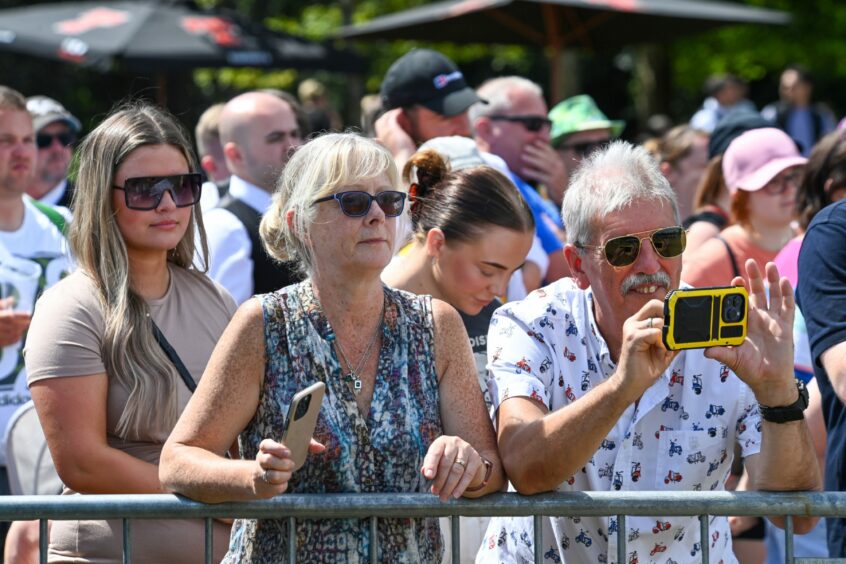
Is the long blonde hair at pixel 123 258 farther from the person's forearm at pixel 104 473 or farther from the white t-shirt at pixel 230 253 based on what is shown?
the white t-shirt at pixel 230 253

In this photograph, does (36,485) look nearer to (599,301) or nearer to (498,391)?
(498,391)

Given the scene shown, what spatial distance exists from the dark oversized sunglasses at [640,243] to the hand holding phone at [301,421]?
952 mm

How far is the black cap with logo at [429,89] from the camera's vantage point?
19.4ft

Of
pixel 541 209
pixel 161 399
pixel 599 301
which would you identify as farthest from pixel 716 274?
pixel 161 399

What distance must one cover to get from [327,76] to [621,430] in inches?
885

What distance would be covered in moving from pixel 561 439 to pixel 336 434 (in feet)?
1.79

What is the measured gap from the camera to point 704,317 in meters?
2.79

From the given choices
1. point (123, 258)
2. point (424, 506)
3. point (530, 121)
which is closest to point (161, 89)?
point (530, 121)

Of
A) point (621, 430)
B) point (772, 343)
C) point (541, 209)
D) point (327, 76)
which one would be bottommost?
point (621, 430)

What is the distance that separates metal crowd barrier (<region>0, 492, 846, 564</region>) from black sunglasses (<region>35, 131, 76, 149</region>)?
14.5 ft

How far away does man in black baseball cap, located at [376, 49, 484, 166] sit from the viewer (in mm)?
5906

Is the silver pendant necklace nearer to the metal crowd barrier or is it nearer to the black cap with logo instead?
the metal crowd barrier

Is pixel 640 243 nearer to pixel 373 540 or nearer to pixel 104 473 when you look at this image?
pixel 373 540

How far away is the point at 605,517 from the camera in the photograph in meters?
3.20
